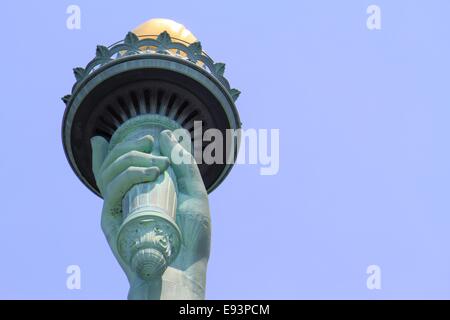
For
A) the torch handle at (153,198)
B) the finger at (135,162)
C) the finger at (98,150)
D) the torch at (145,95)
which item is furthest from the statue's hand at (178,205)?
the torch at (145,95)

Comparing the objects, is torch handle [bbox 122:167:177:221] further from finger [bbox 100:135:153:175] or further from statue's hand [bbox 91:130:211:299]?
finger [bbox 100:135:153:175]

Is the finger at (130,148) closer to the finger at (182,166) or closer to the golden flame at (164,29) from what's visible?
the finger at (182,166)

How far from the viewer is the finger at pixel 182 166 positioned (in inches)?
1342

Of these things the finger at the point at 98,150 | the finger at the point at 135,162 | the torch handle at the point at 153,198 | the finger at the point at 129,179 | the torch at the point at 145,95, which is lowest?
the torch handle at the point at 153,198

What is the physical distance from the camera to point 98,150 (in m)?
36.4

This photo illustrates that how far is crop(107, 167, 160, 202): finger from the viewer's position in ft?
108

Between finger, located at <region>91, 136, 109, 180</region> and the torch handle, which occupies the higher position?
finger, located at <region>91, 136, 109, 180</region>

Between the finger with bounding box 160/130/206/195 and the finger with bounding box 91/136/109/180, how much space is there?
2.25 meters

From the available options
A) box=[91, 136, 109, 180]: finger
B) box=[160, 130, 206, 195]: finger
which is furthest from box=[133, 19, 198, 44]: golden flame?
box=[160, 130, 206, 195]: finger

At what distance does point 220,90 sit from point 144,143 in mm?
4056

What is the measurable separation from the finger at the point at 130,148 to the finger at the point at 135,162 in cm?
53

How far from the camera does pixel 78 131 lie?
38.2 meters
